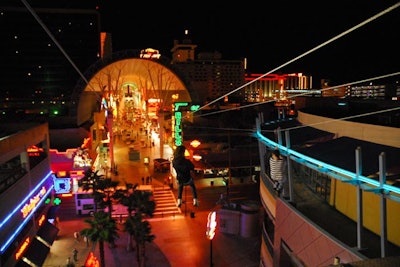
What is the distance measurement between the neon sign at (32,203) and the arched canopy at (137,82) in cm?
2404

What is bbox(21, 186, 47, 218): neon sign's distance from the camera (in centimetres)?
1650

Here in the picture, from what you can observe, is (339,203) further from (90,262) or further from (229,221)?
(90,262)

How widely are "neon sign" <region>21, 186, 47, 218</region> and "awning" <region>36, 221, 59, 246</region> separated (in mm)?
1689

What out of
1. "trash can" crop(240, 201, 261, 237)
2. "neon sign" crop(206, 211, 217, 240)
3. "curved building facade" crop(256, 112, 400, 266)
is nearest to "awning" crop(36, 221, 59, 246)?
"neon sign" crop(206, 211, 217, 240)

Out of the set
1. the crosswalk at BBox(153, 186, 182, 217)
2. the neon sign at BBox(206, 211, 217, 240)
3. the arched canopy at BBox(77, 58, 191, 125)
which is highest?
the arched canopy at BBox(77, 58, 191, 125)

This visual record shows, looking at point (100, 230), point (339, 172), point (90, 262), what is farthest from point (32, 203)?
point (339, 172)

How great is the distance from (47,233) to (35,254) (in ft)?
8.70

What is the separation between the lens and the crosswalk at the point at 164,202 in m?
25.1

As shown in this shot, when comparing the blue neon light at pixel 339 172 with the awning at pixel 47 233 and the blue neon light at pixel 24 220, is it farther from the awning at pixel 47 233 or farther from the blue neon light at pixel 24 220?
the awning at pixel 47 233

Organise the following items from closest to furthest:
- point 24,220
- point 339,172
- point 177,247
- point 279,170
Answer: point 339,172, point 279,170, point 24,220, point 177,247

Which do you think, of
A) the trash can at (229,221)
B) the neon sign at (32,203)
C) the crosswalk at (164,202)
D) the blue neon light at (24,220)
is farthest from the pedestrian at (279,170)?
the crosswalk at (164,202)

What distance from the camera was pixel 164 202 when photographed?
1057 inches

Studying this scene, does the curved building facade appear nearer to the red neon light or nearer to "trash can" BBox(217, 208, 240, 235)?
"trash can" BBox(217, 208, 240, 235)

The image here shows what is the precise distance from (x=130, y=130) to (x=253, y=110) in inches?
808
